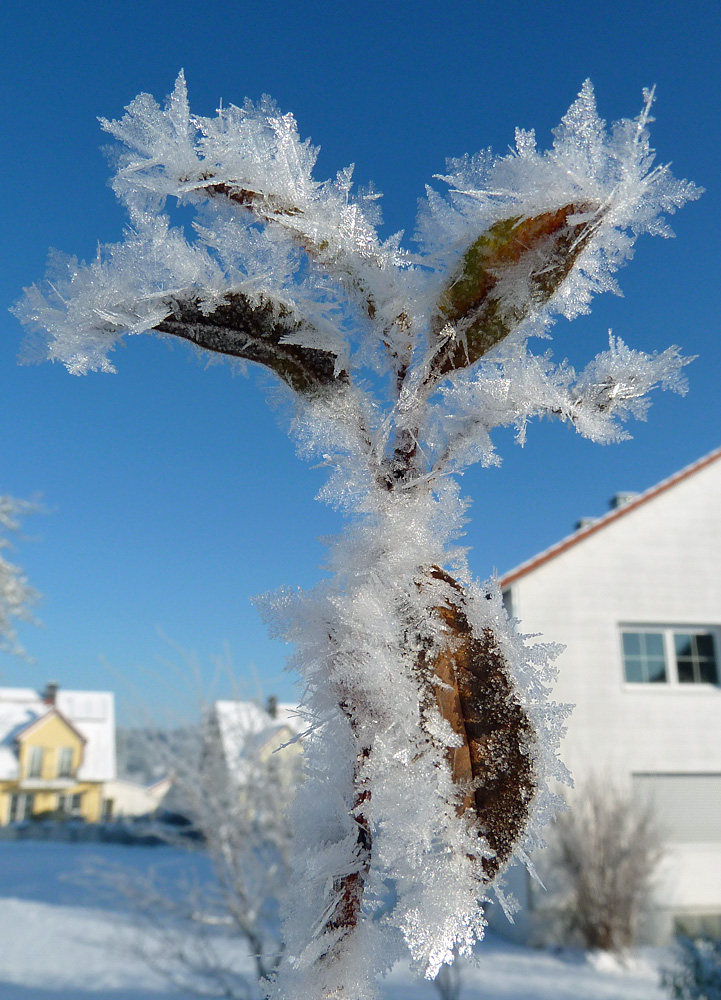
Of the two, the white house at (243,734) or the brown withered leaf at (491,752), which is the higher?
the brown withered leaf at (491,752)

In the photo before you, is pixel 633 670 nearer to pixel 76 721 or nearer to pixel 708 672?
pixel 708 672

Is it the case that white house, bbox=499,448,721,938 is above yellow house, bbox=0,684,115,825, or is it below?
above

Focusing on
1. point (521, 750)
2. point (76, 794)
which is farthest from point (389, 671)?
point (76, 794)

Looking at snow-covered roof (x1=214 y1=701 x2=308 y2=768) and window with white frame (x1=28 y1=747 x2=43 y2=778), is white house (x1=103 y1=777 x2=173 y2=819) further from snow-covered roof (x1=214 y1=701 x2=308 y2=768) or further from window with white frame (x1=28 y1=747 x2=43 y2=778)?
snow-covered roof (x1=214 y1=701 x2=308 y2=768)

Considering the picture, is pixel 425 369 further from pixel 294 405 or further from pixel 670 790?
pixel 670 790

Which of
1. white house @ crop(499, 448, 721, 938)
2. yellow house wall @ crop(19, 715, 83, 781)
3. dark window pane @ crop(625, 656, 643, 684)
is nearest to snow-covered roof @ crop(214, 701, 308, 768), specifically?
white house @ crop(499, 448, 721, 938)

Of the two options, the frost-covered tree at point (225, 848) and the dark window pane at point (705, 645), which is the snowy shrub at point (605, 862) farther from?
the frost-covered tree at point (225, 848)

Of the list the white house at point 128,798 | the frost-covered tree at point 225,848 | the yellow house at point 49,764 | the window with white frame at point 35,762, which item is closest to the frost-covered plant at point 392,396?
the frost-covered tree at point 225,848
